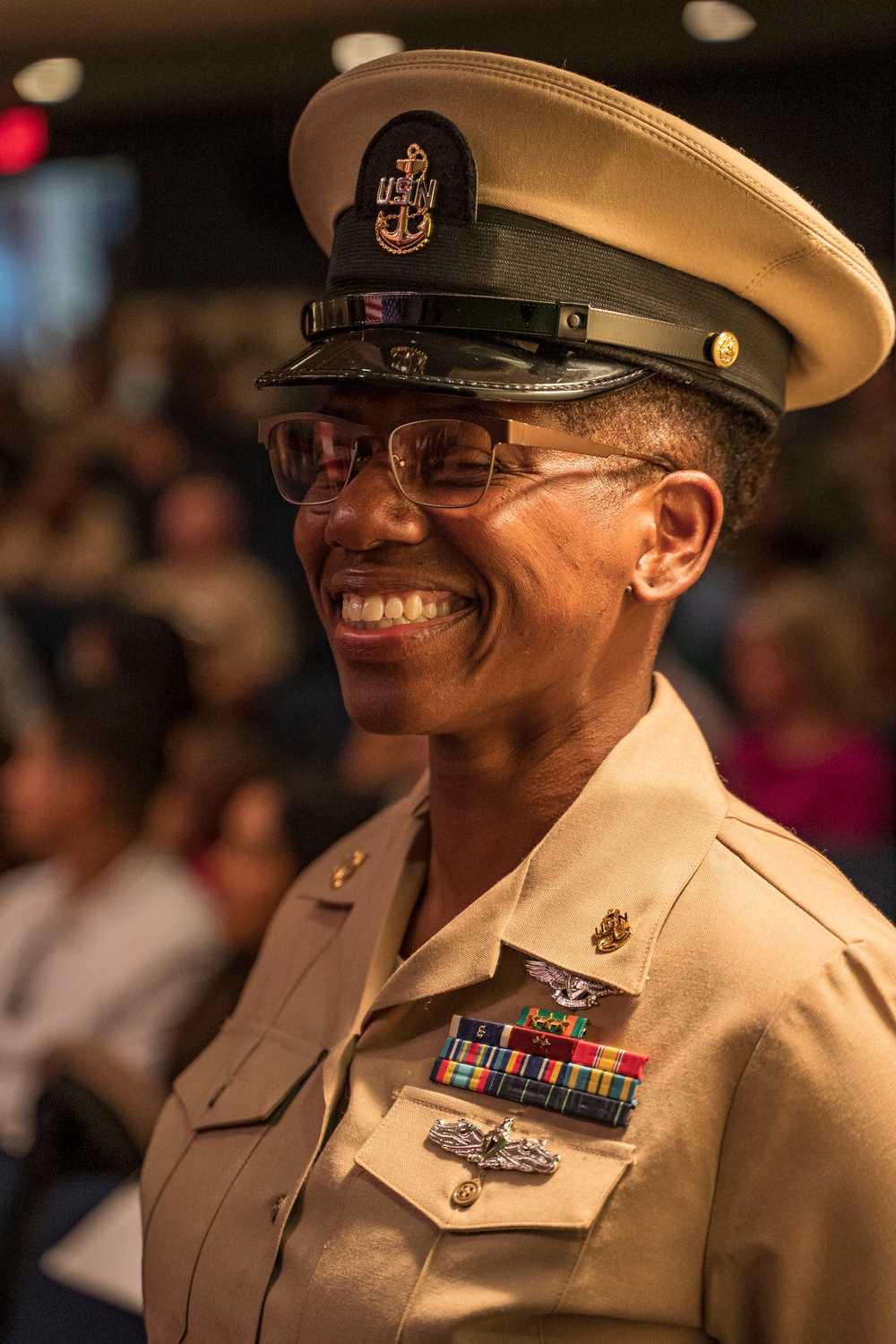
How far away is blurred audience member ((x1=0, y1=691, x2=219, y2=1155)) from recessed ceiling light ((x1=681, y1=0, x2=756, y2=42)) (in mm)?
2489

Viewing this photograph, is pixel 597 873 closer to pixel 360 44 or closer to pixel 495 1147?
pixel 495 1147

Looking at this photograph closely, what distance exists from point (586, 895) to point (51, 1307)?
3.74 feet

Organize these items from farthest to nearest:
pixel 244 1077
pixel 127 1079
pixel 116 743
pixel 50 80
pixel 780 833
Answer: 1. pixel 50 80
2. pixel 116 743
3. pixel 127 1079
4. pixel 244 1077
5. pixel 780 833

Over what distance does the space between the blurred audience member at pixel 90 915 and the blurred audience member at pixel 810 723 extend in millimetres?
1242

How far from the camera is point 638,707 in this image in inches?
46.6

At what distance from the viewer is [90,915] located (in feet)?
9.13

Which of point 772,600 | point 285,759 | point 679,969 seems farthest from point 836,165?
point 679,969

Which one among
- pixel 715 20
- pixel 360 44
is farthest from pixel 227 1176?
pixel 715 20

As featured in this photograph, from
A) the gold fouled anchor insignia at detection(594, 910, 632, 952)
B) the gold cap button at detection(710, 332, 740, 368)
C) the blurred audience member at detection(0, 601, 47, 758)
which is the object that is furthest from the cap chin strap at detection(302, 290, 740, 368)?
the blurred audience member at detection(0, 601, 47, 758)

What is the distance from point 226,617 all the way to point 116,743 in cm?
168

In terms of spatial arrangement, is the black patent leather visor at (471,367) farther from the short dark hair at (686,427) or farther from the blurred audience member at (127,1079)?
the blurred audience member at (127,1079)

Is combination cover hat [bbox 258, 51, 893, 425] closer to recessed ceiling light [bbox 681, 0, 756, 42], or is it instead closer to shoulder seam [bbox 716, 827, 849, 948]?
shoulder seam [bbox 716, 827, 849, 948]

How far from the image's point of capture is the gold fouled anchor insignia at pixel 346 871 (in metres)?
1.40

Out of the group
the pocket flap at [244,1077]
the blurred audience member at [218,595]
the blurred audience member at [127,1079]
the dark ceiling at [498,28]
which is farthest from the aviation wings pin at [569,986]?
the blurred audience member at [218,595]
